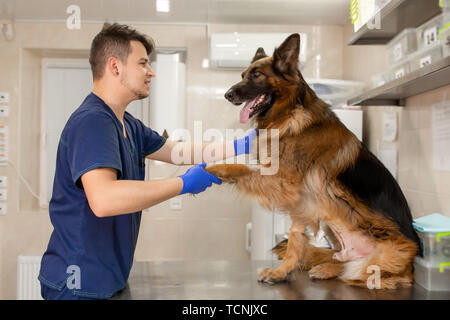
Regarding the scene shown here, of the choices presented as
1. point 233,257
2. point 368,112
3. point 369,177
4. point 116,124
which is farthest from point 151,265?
point 368,112

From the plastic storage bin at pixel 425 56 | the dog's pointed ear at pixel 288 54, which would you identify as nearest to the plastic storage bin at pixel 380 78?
the plastic storage bin at pixel 425 56

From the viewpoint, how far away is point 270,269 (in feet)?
3.92

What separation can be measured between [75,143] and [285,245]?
75 centimetres

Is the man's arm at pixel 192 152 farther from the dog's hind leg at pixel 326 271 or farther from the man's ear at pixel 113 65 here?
the dog's hind leg at pixel 326 271

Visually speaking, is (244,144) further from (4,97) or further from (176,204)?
(4,97)

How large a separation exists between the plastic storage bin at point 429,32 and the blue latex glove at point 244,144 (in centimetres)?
77

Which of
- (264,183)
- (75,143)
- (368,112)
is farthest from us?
(368,112)

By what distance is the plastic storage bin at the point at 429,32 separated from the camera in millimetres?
1364

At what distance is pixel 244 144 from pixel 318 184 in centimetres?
26

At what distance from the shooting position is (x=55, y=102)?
1232 mm

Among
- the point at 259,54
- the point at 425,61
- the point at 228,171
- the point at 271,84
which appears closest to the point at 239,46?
the point at 259,54

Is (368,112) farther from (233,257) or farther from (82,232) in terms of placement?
(82,232)

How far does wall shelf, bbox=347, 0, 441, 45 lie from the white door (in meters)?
0.81

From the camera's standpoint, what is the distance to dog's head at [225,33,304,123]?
1157 mm
